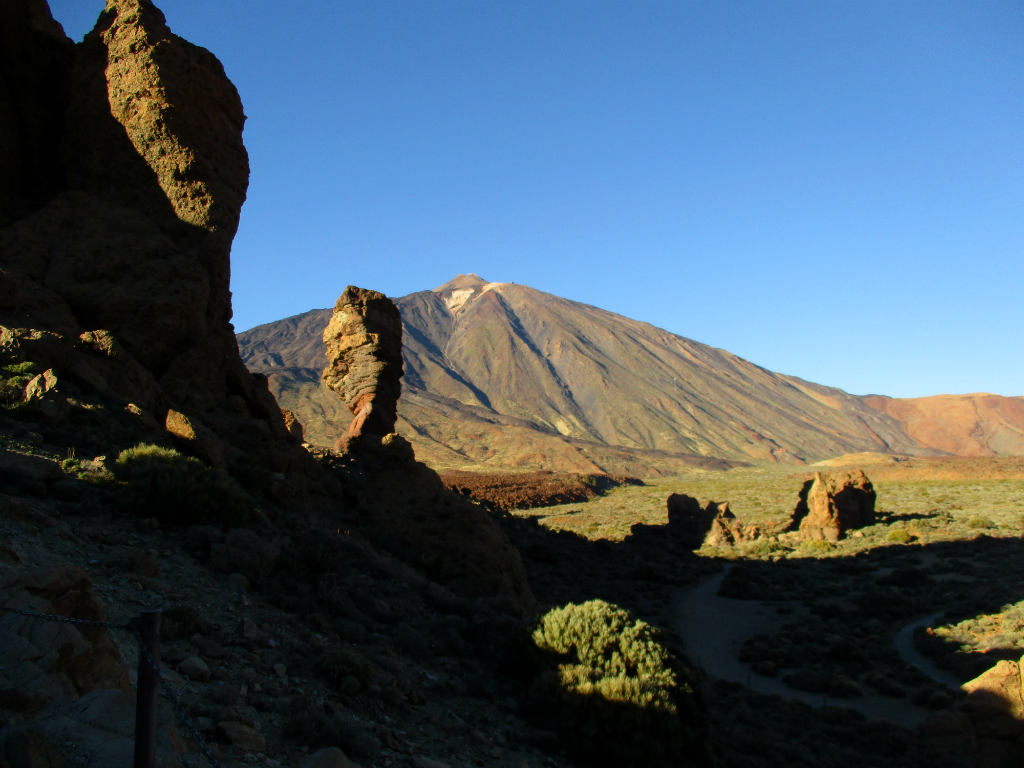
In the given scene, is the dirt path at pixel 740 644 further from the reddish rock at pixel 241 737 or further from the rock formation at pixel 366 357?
the reddish rock at pixel 241 737

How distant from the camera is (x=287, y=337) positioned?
186 metres

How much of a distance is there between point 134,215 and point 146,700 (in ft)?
39.7

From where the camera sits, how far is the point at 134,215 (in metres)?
12.7

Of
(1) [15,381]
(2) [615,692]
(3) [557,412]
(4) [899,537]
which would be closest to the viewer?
(2) [615,692]

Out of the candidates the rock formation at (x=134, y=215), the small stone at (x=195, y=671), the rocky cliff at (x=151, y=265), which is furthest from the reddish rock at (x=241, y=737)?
the rock formation at (x=134, y=215)

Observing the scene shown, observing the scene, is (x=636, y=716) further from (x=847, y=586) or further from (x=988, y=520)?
(x=988, y=520)

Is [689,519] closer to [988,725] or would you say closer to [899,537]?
[899,537]

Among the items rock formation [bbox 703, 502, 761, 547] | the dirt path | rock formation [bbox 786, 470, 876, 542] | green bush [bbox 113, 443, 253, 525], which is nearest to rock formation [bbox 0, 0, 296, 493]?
green bush [bbox 113, 443, 253, 525]

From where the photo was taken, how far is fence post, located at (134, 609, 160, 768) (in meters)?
3.08

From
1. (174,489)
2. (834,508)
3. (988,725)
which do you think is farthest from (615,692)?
(834,508)

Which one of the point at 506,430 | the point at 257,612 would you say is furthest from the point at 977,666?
the point at 506,430

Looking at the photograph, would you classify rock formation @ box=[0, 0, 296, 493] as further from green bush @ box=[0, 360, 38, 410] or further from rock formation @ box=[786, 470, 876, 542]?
rock formation @ box=[786, 470, 876, 542]

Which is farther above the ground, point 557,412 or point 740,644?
point 557,412

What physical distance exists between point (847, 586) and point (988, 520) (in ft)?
56.7
